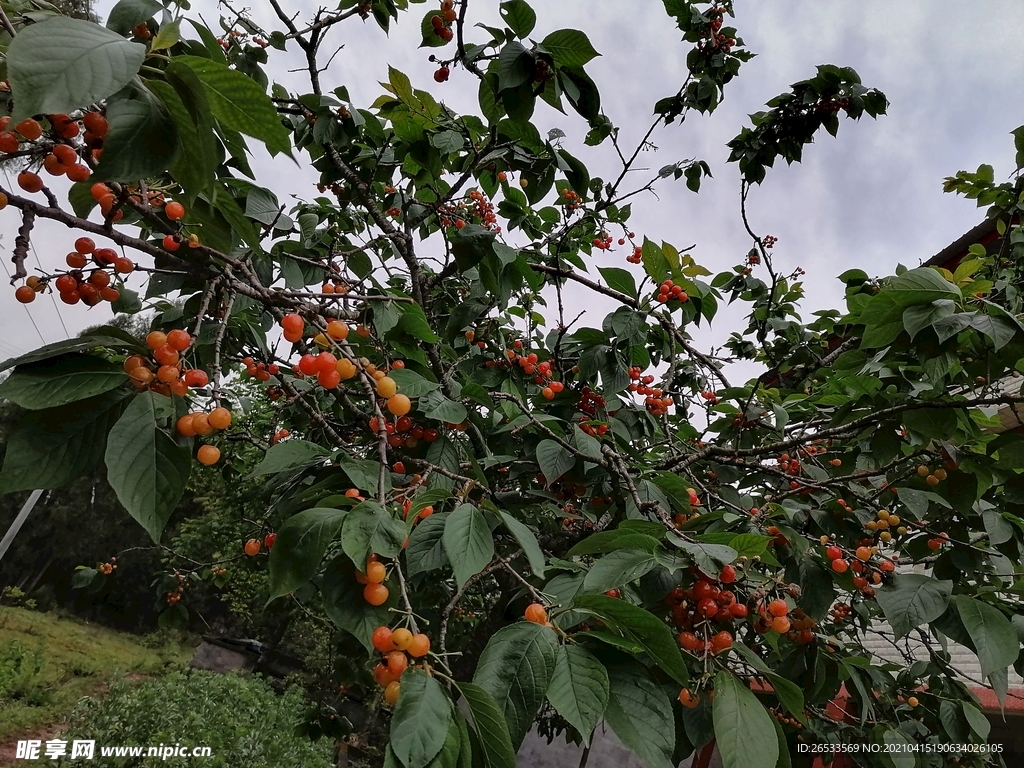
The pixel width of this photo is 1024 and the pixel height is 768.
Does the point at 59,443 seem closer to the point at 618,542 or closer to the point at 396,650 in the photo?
the point at 396,650

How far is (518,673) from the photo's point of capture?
73 centimetres

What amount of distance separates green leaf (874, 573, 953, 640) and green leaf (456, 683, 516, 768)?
1276mm

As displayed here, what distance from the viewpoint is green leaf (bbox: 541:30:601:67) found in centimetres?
121

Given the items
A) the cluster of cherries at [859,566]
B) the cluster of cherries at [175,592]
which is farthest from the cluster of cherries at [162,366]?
the cluster of cherries at [175,592]

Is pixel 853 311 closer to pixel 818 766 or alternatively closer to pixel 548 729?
pixel 548 729

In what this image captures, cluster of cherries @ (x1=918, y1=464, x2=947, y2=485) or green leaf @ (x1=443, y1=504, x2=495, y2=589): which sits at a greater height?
cluster of cherries @ (x1=918, y1=464, x2=947, y2=485)

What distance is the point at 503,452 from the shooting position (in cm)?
213

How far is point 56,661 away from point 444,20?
8.80 metres

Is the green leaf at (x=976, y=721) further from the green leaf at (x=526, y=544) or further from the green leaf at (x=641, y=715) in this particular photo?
the green leaf at (x=526, y=544)

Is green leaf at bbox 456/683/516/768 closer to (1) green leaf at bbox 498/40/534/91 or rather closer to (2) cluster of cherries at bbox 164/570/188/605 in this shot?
(1) green leaf at bbox 498/40/534/91

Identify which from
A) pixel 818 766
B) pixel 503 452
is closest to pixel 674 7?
pixel 503 452

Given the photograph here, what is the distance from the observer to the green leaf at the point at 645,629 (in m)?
0.74

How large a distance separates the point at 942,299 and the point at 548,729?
Result: 3.38m

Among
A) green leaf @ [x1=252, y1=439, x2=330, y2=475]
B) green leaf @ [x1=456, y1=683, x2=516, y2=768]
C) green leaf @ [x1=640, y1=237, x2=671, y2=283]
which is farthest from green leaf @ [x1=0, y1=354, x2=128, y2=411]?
green leaf @ [x1=640, y1=237, x2=671, y2=283]
